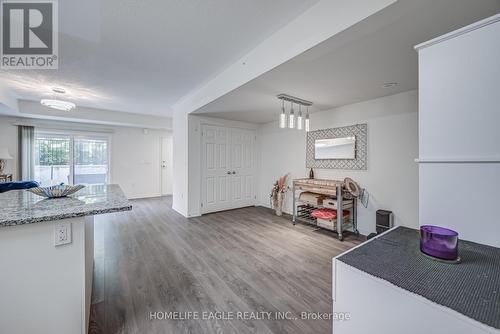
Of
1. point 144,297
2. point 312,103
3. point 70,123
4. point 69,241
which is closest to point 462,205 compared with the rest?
point 69,241

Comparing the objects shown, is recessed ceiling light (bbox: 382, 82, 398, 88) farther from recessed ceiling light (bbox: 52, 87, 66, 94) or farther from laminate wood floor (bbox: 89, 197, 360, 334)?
recessed ceiling light (bbox: 52, 87, 66, 94)

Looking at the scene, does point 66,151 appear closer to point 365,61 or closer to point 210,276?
point 210,276

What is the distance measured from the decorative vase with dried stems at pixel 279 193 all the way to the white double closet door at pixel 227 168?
3.06ft

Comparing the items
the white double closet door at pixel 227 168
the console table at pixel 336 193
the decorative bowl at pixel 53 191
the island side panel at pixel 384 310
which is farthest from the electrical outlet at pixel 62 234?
the white double closet door at pixel 227 168

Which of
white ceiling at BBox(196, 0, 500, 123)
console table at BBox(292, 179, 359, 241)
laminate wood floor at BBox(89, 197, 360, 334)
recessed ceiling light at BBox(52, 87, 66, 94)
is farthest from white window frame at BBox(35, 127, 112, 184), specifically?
console table at BBox(292, 179, 359, 241)

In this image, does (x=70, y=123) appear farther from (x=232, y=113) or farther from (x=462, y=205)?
(x=462, y=205)

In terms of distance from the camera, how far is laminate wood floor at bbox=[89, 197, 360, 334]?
1.56 m

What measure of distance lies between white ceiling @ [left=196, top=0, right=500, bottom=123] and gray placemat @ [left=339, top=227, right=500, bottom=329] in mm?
1354

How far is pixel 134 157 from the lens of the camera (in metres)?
6.36

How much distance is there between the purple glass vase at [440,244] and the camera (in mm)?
865

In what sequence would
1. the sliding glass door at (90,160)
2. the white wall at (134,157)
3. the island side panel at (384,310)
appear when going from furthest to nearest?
the white wall at (134,157) < the sliding glass door at (90,160) < the island side panel at (384,310)

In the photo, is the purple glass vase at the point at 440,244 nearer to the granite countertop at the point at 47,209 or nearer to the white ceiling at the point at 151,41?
the granite countertop at the point at 47,209

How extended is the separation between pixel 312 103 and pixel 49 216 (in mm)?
3423

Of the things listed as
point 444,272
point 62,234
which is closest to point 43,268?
point 62,234
